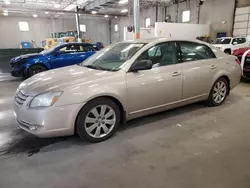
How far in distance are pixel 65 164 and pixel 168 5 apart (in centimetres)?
1823

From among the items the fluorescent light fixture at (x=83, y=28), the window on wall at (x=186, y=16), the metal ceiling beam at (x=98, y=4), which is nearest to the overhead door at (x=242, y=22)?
the window on wall at (x=186, y=16)

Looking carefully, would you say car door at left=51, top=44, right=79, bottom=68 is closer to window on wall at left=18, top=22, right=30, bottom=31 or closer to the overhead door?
the overhead door

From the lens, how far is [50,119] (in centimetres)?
229

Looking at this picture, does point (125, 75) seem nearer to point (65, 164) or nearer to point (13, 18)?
point (65, 164)

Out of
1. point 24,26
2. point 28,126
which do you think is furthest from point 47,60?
point 24,26

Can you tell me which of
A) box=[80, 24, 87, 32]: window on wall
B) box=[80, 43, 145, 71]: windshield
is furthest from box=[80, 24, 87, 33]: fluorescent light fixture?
box=[80, 43, 145, 71]: windshield

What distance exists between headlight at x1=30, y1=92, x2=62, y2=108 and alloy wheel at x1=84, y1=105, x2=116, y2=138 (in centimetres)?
46

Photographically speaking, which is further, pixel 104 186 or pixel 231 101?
pixel 231 101

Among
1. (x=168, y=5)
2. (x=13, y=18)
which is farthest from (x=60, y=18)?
(x=168, y=5)

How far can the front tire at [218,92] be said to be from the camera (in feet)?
12.4

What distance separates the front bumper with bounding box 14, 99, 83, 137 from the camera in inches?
89.9

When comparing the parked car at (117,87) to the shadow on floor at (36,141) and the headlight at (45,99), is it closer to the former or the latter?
the headlight at (45,99)

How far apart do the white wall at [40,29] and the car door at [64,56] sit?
60.7ft

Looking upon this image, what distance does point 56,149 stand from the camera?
2.53 meters
